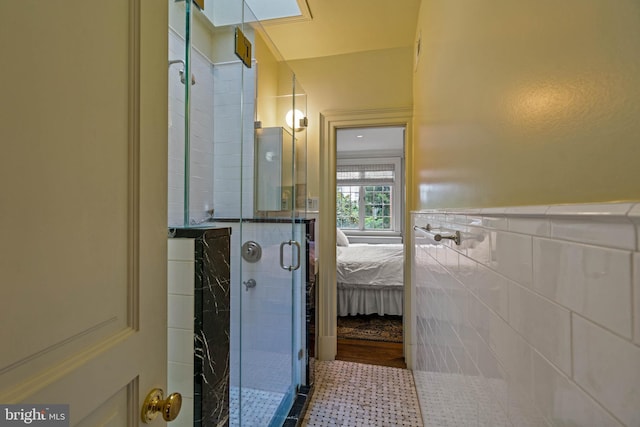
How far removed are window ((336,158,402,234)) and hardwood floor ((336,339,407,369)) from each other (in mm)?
3386

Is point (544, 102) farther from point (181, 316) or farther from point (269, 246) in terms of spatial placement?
point (269, 246)

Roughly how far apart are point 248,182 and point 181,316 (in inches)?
40.1

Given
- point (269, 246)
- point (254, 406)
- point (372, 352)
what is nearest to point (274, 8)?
point (269, 246)

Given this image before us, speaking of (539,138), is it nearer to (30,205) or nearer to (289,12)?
(30,205)

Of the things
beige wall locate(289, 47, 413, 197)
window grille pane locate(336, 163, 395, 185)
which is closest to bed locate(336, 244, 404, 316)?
beige wall locate(289, 47, 413, 197)

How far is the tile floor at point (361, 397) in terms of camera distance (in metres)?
1.68

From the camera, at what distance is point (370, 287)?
3.21 m

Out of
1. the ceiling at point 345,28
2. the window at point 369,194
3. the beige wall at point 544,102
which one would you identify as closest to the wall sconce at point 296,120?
the ceiling at point 345,28

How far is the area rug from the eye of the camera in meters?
2.79

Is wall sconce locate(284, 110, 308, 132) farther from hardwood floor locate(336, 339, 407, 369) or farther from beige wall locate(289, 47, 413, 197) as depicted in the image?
hardwood floor locate(336, 339, 407, 369)

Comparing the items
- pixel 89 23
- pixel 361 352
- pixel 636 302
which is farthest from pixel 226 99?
pixel 361 352

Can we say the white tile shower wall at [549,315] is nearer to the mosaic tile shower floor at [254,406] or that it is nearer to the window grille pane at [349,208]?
the mosaic tile shower floor at [254,406]

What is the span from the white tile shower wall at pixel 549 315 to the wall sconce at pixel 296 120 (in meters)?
1.59

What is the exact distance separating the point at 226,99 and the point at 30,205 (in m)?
1.62
